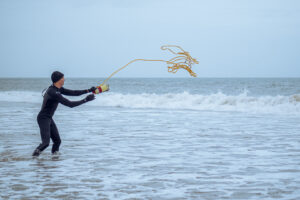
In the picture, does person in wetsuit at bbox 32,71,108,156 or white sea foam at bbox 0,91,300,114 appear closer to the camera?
person in wetsuit at bbox 32,71,108,156

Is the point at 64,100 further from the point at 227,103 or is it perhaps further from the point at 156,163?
the point at 227,103

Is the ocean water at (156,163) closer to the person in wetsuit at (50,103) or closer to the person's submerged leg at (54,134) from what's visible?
the person's submerged leg at (54,134)

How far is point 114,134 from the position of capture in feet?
31.4

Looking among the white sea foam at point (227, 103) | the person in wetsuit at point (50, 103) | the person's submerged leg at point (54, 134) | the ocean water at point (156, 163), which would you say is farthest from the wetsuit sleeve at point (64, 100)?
the white sea foam at point (227, 103)

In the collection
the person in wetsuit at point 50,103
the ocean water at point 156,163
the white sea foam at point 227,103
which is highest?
the person in wetsuit at point 50,103

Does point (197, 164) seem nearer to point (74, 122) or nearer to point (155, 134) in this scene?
point (155, 134)

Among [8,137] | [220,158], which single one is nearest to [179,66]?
[220,158]

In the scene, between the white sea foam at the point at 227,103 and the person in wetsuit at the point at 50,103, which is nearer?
the person in wetsuit at the point at 50,103

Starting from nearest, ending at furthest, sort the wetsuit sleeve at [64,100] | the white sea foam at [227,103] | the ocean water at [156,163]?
1. the ocean water at [156,163]
2. the wetsuit sleeve at [64,100]
3. the white sea foam at [227,103]

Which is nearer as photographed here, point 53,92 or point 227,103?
point 53,92

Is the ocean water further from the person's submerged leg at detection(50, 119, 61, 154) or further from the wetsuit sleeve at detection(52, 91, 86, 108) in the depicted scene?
the wetsuit sleeve at detection(52, 91, 86, 108)

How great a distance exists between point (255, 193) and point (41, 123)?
146 inches

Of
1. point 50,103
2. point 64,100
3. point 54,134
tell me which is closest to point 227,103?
point 54,134

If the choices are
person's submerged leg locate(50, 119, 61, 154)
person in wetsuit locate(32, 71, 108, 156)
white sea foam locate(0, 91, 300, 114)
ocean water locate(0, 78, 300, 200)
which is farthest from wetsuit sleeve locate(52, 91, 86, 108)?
white sea foam locate(0, 91, 300, 114)
